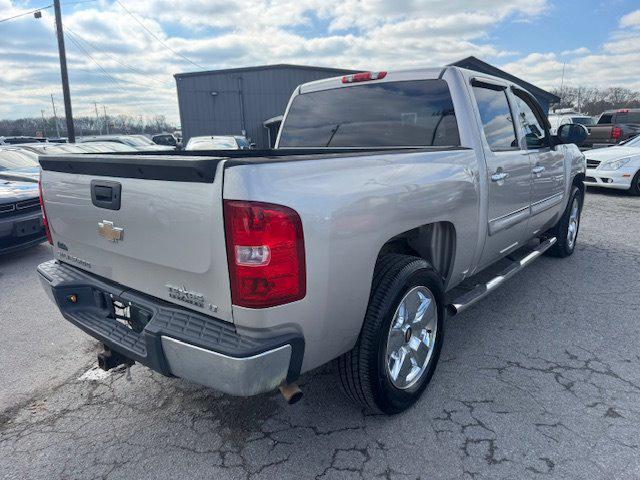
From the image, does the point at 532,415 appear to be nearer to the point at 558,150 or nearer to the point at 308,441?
the point at 308,441

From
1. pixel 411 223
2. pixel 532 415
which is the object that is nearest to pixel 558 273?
pixel 532 415

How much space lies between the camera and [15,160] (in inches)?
351

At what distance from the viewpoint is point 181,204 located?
6.26ft

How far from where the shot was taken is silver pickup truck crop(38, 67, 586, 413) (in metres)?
1.81

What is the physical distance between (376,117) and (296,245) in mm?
2150

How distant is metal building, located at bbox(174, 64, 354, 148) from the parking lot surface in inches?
917

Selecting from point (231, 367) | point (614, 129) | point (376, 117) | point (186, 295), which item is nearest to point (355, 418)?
point (231, 367)

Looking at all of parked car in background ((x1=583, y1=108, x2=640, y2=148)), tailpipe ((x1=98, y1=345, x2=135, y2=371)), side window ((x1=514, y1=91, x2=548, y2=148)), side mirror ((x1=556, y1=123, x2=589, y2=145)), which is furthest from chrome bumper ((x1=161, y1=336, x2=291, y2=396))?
parked car in background ((x1=583, y1=108, x2=640, y2=148))

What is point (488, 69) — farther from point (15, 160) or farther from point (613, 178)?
point (15, 160)

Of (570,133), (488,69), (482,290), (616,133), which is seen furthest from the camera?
(488,69)

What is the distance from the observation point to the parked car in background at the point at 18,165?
779 cm

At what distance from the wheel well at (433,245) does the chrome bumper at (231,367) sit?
1.16 m

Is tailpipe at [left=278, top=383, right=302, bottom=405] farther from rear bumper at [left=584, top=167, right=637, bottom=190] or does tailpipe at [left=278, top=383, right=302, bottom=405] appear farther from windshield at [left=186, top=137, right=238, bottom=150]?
windshield at [left=186, top=137, right=238, bottom=150]

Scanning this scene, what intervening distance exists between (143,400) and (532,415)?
236 cm
